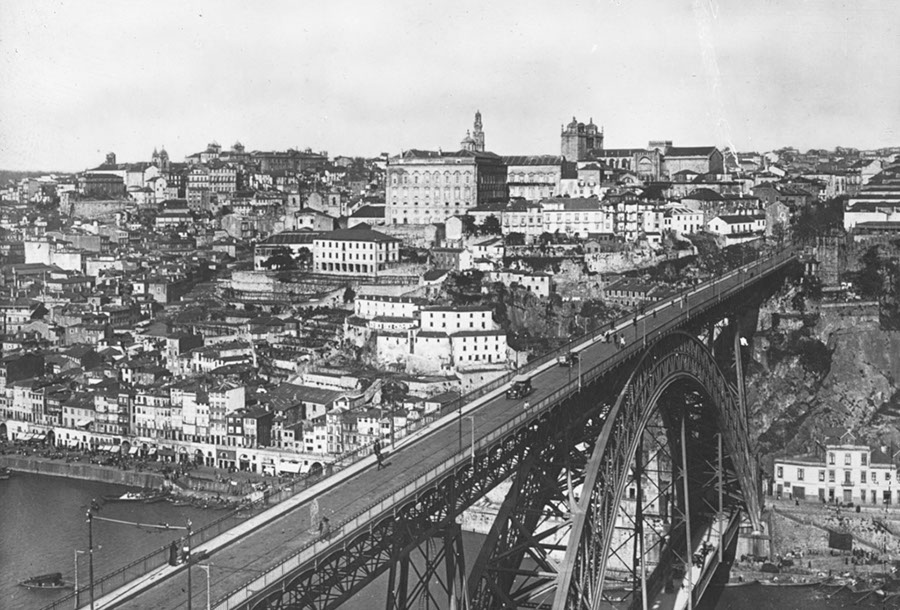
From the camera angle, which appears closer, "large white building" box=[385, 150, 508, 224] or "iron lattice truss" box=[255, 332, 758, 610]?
"iron lattice truss" box=[255, 332, 758, 610]

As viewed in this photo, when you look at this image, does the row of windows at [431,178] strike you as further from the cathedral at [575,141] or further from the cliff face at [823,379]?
the cliff face at [823,379]

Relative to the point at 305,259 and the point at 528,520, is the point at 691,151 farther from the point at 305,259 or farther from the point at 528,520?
the point at 528,520

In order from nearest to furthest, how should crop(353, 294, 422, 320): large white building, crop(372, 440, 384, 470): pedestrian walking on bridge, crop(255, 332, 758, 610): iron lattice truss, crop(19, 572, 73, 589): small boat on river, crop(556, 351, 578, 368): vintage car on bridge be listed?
crop(255, 332, 758, 610): iron lattice truss, crop(372, 440, 384, 470): pedestrian walking on bridge, crop(556, 351, 578, 368): vintage car on bridge, crop(19, 572, 73, 589): small boat on river, crop(353, 294, 422, 320): large white building

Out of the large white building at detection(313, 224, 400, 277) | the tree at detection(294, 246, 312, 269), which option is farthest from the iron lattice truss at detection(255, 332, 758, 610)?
the tree at detection(294, 246, 312, 269)

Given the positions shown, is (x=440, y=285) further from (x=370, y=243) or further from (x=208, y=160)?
(x=208, y=160)

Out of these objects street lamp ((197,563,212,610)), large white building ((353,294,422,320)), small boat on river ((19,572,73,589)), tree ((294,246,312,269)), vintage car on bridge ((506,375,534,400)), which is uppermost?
tree ((294,246,312,269))

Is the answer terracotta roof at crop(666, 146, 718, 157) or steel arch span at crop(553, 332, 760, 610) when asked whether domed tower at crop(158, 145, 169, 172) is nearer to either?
terracotta roof at crop(666, 146, 718, 157)

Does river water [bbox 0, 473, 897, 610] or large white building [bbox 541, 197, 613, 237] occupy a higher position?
large white building [bbox 541, 197, 613, 237]
